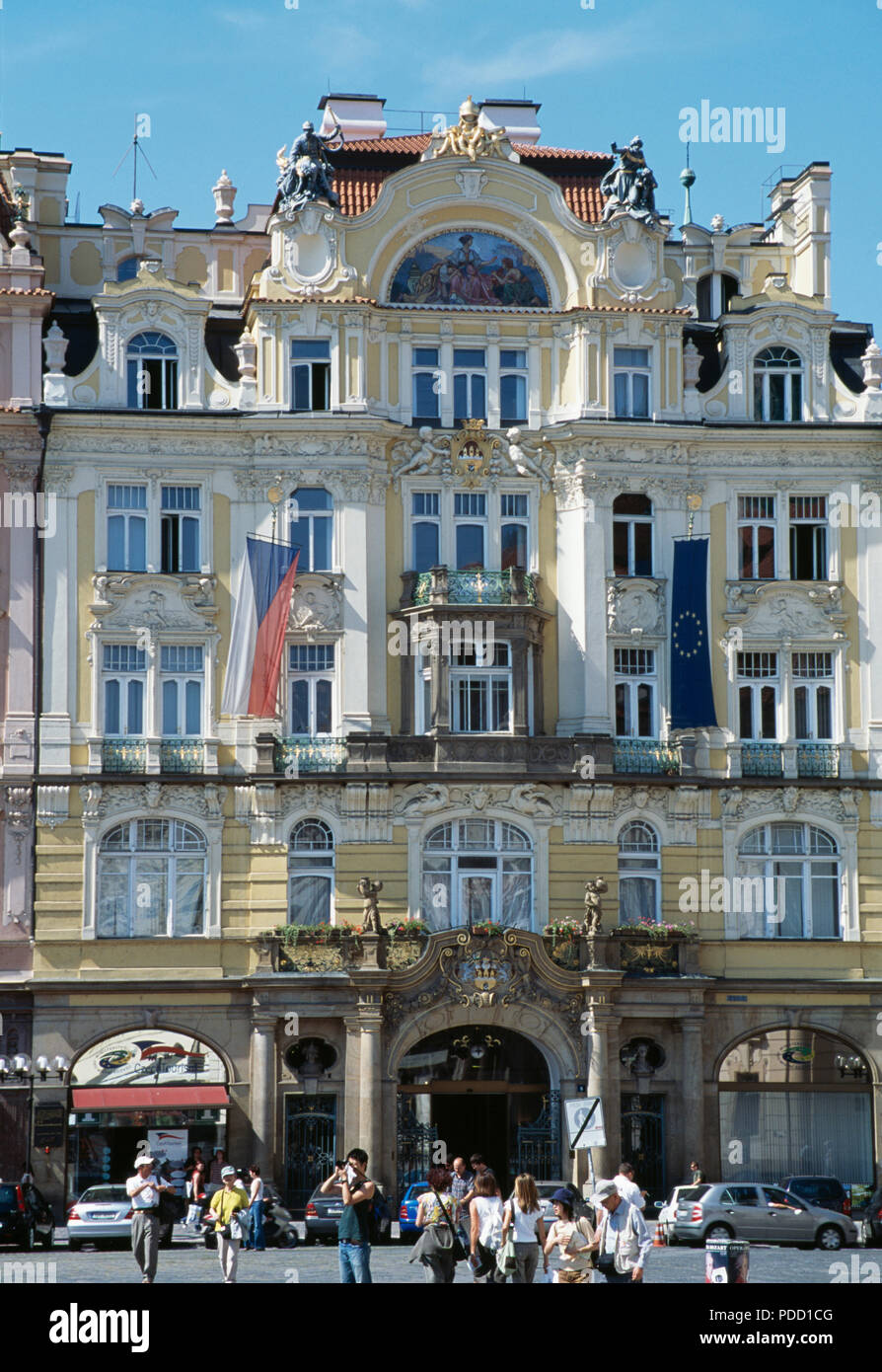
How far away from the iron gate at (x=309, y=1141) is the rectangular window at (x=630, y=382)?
19842 millimetres

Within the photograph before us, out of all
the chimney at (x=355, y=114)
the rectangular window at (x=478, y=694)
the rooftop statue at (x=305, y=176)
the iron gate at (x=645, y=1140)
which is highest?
the chimney at (x=355, y=114)

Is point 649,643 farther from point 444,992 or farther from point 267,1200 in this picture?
point 267,1200

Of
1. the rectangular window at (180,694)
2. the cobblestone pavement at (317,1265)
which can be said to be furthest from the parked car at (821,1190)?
the rectangular window at (180,694)

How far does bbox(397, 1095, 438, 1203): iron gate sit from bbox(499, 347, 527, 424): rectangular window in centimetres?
1830

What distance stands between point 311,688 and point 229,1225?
25.6 metres

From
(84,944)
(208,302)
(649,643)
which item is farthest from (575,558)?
(84,944)

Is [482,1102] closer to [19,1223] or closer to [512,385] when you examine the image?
[19,1223]

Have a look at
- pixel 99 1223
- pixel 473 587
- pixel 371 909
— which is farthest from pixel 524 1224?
pixel 473 587

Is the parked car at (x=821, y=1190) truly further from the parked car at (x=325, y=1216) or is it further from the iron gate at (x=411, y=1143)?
the parked car at (x=325, y=1216)

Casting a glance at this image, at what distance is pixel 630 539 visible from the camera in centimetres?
5812

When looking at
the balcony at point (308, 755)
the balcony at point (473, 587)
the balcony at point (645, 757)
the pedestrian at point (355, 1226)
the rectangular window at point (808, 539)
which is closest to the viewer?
the pedestrian at point (355, 1226)

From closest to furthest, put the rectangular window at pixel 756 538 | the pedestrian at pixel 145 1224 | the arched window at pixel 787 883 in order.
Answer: the pedestrian at pixel 145 1224 → the arched window at pixel 787 883 → the rectangular window at pixel 756 538

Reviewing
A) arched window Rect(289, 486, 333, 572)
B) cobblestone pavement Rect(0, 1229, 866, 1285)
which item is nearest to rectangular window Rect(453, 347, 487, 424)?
arched window Rect(289, 486, 333, 572)

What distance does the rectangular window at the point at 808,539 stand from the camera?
58.7 m
